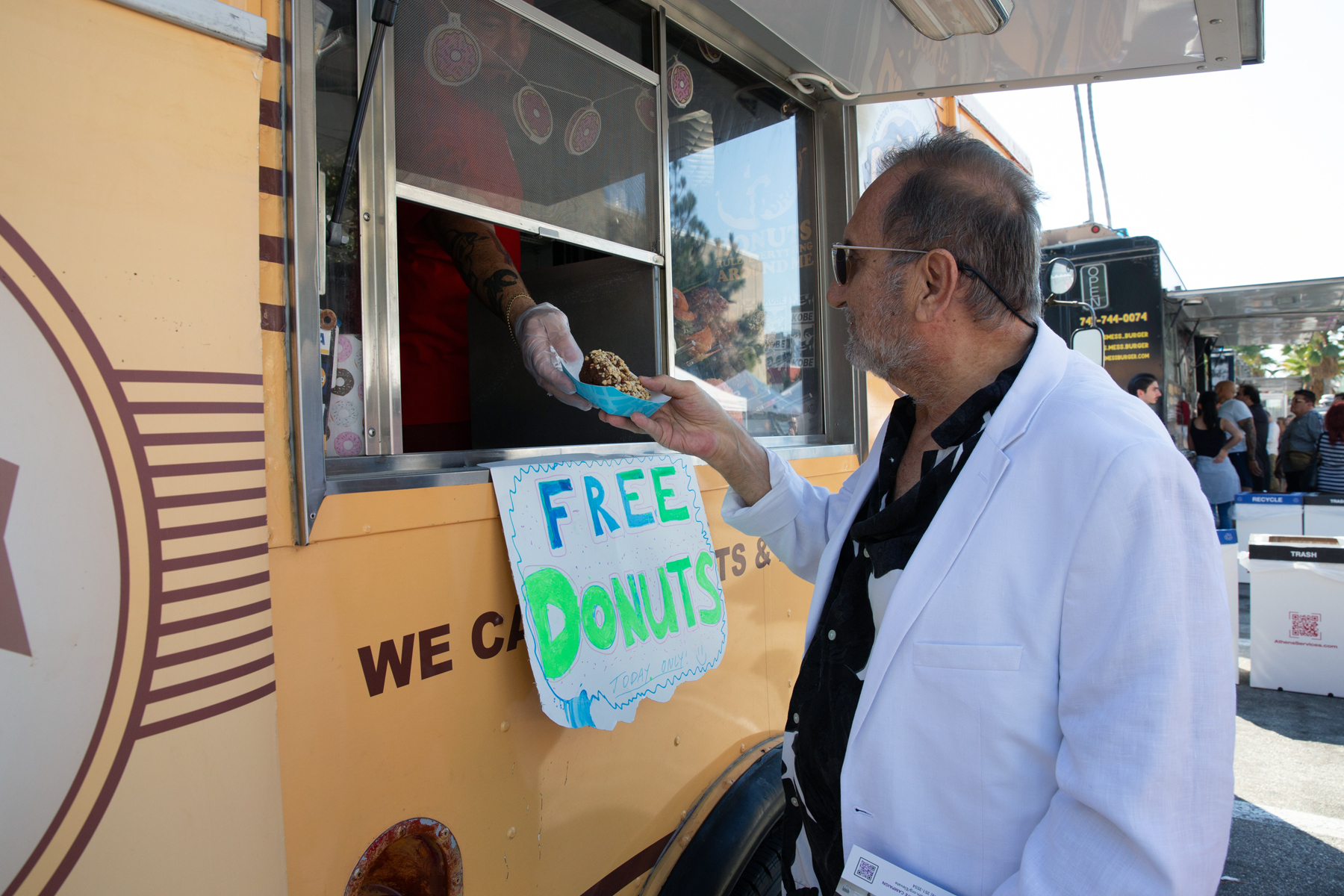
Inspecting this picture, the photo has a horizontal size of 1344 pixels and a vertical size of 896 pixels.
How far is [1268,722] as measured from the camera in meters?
4.69

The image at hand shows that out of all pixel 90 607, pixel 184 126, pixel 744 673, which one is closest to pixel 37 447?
pixel 90 607

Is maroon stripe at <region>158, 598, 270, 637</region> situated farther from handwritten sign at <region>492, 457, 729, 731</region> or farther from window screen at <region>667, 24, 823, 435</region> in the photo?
window screen at <region>667, 24, 823, 435</region>

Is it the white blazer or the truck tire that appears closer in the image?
the white blazer

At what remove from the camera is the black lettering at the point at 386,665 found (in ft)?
4.04

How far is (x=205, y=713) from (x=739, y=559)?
150 cm

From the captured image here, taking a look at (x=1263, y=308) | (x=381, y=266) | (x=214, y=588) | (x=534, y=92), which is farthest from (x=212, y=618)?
(x=1263, y=308)

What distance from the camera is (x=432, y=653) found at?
1346 mm

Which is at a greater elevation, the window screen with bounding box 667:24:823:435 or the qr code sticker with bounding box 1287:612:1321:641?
the window screen with bounding box 667:24:823:435

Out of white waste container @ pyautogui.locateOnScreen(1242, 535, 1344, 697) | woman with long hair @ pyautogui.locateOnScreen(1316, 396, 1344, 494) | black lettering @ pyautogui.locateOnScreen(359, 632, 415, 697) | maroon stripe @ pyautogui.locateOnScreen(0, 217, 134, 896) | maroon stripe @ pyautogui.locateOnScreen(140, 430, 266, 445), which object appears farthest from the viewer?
woman with long hair @ pyautogui.locateOnScreen(1316, 396, 1344, 494)

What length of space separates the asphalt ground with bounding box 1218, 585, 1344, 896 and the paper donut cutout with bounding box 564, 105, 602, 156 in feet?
10.3

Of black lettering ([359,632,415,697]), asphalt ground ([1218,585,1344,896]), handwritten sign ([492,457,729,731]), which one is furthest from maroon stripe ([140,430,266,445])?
asphalt ground ([1218,585,1344,896])

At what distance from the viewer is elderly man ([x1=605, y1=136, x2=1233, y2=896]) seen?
0.99 meters

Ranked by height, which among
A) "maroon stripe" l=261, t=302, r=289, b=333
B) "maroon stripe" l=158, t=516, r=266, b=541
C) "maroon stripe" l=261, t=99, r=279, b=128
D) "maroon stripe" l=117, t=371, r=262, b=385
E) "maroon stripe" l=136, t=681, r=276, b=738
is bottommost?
"maroon stripe" l=136, t=681, r=276, b=738

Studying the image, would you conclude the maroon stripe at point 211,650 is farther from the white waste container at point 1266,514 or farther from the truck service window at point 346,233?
the white waste container at point 1266,514
